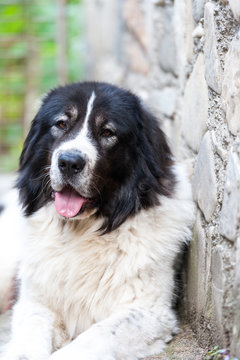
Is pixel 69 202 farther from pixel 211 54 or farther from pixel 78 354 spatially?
pixel 211 54

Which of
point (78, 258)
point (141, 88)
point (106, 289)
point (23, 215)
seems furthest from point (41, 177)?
point (141, 88)

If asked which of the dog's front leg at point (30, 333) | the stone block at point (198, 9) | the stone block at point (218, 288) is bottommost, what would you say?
the dog's front leg at point (30, 333)

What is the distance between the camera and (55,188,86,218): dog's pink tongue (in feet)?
9.02

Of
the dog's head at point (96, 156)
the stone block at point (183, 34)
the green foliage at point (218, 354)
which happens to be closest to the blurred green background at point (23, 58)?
the stone block at point (183, 34)

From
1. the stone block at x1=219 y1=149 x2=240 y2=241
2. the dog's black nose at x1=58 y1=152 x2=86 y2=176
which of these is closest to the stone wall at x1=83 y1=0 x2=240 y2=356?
the stone block at x1=219 y1=149 x2=240 y2=241

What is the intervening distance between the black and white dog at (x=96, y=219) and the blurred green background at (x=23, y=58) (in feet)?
16.1

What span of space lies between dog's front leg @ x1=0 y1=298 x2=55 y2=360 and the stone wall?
68cm

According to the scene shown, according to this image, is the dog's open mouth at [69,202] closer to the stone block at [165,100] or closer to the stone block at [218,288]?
the stone block at [218,288]

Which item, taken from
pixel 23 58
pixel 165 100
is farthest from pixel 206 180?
pixel 23 58

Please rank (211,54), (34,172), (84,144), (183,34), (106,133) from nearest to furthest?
(211,54)
(84,144)
(106,133)
(34,172)
(183,34)

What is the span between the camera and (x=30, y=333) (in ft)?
8.66

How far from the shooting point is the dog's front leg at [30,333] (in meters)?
2.51

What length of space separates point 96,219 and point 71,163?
0.38 meters

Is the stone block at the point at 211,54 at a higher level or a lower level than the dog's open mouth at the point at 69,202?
higher
